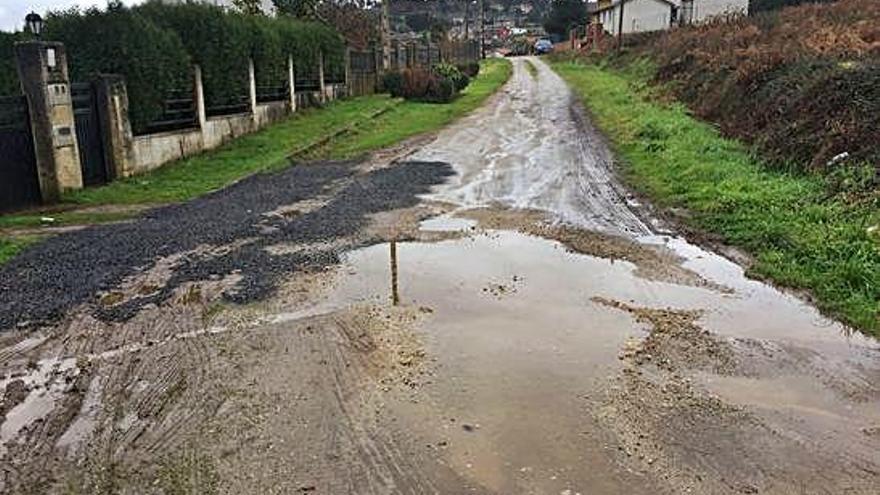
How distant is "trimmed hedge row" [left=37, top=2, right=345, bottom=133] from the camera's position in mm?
13875

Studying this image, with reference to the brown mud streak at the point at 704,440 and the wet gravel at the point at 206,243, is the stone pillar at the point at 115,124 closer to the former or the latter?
the wet gravel at the point at 206,243

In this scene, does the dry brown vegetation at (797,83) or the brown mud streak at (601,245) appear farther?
the dry brown vegetation at (797,83)

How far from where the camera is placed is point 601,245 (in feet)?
29.4

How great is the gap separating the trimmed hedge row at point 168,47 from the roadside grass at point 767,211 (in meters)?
9.60

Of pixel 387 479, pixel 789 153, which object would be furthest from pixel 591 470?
pixel 789 153

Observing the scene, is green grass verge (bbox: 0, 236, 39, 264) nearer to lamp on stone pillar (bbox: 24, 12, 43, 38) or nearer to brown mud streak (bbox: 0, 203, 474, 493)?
brown mud streak (bbox: 0, 203, 474, 493)

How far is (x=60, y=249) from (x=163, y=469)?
18.3 ft

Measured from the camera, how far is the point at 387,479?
4148 mm

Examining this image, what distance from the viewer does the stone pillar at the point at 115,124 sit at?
13133 mm

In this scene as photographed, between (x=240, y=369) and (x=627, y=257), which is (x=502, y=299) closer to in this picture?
(x=627, y=257)

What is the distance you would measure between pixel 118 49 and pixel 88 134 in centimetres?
199

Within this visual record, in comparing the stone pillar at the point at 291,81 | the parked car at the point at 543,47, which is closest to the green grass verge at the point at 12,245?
the stone pillar at the point at 291,81

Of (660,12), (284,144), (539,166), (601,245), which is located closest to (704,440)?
Result: (601,245)

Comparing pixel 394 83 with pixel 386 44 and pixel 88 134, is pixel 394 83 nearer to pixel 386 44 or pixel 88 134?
pixel 386 44
